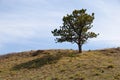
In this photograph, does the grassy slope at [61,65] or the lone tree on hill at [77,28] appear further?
the lone tree on hill at [77,28]

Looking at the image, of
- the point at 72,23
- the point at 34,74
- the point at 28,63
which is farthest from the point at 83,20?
the point at 34,74

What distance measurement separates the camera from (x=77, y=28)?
237ft

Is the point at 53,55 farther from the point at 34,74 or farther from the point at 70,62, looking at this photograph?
the point at 34,74

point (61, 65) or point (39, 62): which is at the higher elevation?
point (39, 62)

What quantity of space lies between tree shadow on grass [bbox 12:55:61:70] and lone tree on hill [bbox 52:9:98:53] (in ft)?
16.9

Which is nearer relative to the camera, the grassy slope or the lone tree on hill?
the grassy slope

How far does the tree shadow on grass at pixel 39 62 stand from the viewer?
63734 millimetres

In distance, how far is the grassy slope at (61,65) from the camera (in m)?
54.0

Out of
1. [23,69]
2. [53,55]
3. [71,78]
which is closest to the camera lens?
[71,78]

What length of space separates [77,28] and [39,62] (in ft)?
34.9

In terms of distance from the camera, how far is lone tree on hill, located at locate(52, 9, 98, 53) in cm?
7169

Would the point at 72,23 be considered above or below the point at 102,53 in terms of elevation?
above

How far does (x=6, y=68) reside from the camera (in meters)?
64.2

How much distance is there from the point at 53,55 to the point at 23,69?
28.5 feet
